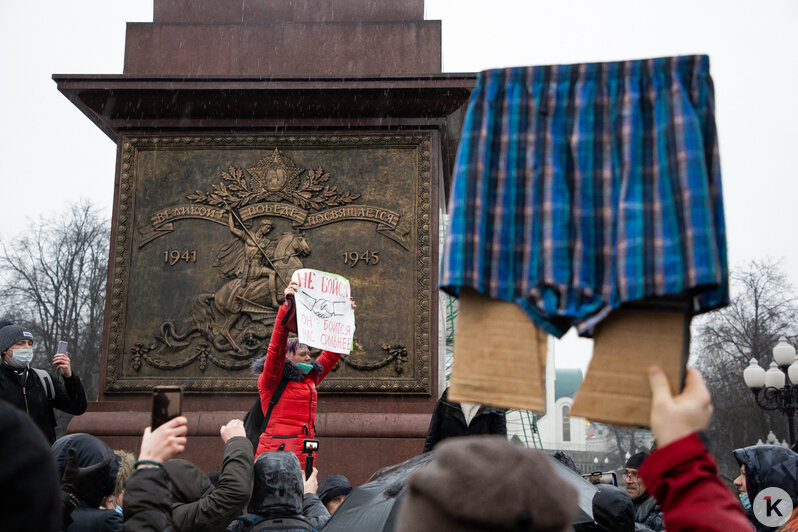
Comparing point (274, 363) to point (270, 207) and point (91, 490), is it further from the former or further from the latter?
point (270, 207)

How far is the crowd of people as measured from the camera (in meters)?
1.44

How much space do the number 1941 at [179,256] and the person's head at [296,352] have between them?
3.95 m

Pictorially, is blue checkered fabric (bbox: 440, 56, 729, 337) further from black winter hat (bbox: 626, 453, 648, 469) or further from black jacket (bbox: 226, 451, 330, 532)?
black winter hat (bbox: 626, 453, 648, 469)

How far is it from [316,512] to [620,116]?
3.05 m

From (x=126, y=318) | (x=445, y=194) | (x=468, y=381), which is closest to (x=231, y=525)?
(x=468, y=381)

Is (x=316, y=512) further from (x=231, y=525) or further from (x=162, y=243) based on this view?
(x=162, y=243)

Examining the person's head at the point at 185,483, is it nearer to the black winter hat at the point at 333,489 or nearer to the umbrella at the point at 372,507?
the umbrella at the point at 372,507

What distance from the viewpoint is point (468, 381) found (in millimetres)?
2408

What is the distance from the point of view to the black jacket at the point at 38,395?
650 cm

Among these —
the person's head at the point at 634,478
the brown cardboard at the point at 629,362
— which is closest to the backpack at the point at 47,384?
the person's head at the point at 634,478

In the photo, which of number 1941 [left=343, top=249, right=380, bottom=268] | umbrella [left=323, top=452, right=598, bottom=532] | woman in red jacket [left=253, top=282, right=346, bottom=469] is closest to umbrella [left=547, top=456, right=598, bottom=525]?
umbrella [left=323, top=452, right=598, bottom=532]

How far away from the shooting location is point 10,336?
6527 millimetres

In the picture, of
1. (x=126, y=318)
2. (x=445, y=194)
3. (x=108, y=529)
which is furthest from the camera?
(x=445, y=194)

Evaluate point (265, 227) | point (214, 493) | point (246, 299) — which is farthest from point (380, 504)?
point (265, 227)
